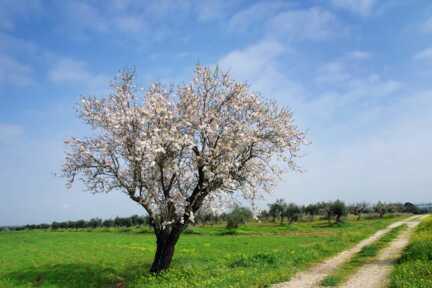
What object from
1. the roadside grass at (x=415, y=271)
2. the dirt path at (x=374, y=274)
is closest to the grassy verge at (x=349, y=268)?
the dirt path at (x=374, y=274)

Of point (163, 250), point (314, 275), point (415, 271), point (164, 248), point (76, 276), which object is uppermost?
point (164, 248)

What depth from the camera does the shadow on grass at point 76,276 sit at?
1085 inches

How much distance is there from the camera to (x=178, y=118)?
25203 millimetres

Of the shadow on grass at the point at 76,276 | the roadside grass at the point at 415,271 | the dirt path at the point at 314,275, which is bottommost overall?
the shadow on grass at the point at 76,276

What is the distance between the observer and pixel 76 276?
29391mm

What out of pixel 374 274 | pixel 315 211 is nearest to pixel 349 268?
pixel 374 274

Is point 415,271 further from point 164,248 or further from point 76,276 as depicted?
point 76,276


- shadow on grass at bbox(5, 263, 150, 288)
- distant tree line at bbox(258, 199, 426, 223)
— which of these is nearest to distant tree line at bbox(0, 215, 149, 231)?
distant tree line at bbox(258, 199, 426, 223)

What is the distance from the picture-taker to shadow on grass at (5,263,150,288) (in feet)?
90.4

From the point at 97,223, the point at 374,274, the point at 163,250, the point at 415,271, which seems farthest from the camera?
the point at 97,223

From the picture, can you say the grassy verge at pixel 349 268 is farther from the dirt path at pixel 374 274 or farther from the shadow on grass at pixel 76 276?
the shadow on grass at pixel 76 276

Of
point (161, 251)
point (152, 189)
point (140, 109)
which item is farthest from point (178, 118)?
point (161, 251)

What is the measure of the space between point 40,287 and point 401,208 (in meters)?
163

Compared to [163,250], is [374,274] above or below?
below
